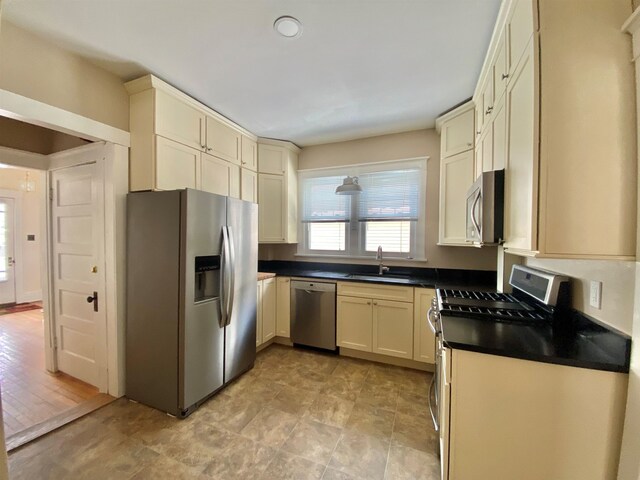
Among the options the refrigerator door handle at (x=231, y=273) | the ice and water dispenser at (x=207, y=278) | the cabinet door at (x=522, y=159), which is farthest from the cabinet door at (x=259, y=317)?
the cabinet door at (x=522, y=159)

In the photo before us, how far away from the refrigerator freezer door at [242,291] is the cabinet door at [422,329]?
1688 mm

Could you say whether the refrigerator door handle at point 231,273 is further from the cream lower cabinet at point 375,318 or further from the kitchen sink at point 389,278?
the kitchen sink at point 389,278

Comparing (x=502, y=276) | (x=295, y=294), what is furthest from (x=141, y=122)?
(x=502, y=276)

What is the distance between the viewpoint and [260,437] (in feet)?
5.87

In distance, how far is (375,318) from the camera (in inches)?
111

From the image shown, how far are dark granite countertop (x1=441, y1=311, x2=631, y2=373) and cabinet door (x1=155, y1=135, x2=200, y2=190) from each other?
7.85ft

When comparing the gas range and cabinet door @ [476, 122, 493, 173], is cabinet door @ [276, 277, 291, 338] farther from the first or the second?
cabinet door @ [476, 122, 493, 173]

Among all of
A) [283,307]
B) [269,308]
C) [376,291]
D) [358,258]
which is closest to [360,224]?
[358,258]

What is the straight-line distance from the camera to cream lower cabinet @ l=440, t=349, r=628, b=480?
1.04 m

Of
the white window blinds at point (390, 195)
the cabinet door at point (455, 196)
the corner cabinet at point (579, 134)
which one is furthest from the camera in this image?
the white window blinds at point (390, 195)

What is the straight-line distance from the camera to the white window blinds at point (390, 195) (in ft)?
10.5

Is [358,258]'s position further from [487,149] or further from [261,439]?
[261,439]

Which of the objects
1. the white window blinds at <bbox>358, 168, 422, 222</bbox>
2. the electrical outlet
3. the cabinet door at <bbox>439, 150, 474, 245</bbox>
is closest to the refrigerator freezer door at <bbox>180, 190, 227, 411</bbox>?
the white window blinds at <bbox>358, 168, 422, 222</bbox>

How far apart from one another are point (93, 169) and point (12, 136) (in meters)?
0.81
